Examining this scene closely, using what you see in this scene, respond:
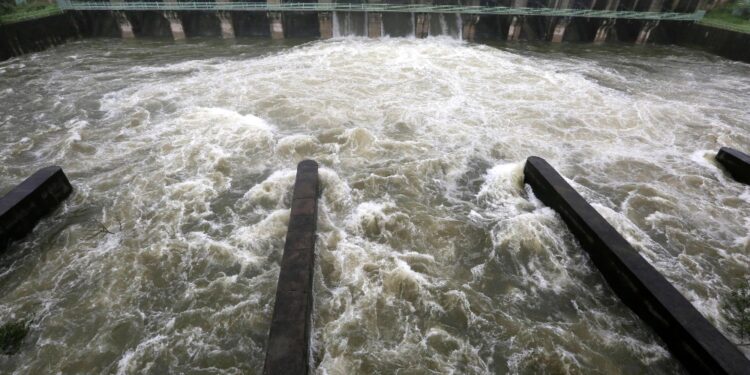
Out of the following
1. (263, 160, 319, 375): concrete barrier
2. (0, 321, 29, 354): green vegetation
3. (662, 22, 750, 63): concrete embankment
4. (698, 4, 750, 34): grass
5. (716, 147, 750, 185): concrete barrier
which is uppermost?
(698, 4, 750, 34): grass

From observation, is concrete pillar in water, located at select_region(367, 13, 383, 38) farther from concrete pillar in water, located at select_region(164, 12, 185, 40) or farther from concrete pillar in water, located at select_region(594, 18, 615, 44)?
concrete pillar in water, located at select_region(594, 18, 615, 44)

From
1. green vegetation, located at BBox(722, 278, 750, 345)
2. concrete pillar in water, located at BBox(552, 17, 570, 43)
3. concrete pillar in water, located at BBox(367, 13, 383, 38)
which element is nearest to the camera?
green vegetation, located at BBox(722, 278, 750, 345)

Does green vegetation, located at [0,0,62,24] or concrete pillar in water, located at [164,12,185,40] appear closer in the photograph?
green vegetation, located at [0,0,62,24]

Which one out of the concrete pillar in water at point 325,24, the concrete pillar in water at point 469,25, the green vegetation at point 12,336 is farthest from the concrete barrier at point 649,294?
the concrete pillar in water at point 325,24

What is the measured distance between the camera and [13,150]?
10.3 m

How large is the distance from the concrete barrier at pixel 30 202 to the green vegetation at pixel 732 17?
34361 mm

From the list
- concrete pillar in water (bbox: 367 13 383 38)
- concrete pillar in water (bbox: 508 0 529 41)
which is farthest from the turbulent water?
concrete pillar in water (bbox: 508 0 529 41)

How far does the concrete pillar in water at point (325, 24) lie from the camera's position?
83.4ft

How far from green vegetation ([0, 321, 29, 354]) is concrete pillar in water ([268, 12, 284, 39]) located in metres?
24.3

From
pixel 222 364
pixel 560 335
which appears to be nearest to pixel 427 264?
pixel 560 335

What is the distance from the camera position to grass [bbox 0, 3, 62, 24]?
19.7m

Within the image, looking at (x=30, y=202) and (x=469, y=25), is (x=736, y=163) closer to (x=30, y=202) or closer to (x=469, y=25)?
(x=30, y=202)

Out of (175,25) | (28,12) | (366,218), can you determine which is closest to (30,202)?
(366,218)

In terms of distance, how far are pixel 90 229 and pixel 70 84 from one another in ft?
40.6
